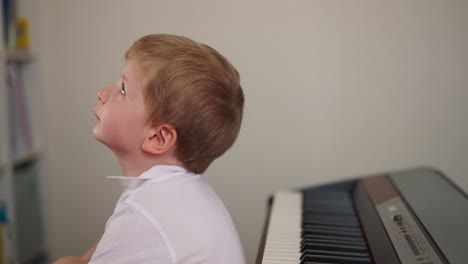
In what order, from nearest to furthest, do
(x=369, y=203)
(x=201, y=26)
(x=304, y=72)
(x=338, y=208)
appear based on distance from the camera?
(x=369, y=203)
(x=338, y=208)
(x=201, y=26)
(x=304, y=72)

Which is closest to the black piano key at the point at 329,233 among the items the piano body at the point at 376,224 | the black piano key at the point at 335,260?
the piano body at the point at 376,224

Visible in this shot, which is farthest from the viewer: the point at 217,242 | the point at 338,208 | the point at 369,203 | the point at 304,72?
the point at 304,72

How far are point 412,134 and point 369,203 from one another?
580 mm

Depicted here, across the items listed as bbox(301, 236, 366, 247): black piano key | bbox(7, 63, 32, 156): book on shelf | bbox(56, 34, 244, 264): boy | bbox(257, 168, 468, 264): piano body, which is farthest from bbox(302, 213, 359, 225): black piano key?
bbox(7, 63, 32, 156): book on shelf

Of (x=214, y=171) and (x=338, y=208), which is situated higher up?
(x=338, y=208)

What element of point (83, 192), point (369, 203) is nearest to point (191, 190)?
point (369, 203)

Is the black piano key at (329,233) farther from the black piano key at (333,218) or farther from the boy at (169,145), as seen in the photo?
the boy at (169,145)

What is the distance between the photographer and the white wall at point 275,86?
1.63m

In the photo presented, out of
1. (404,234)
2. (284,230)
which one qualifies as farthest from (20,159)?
(404,234)

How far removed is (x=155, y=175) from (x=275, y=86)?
0.98m

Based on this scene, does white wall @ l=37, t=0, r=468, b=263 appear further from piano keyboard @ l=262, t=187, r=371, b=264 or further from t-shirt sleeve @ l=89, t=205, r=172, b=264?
t-shirt sleeve @ l=89, t=205, r=172, b=264

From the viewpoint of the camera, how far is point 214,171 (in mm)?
1841

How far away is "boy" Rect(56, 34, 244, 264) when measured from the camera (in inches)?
31.2

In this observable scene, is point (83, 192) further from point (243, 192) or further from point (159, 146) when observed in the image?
point (159, 146)
